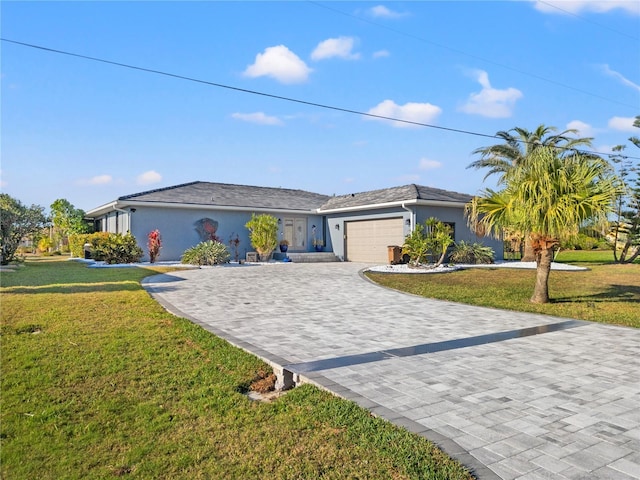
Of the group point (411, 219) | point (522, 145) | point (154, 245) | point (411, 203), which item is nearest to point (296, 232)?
point (411, 219)

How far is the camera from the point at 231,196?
24.6 m

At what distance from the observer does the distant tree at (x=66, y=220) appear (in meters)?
32.4

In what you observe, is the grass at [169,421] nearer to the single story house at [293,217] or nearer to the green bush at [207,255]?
the green bush at [207,255]

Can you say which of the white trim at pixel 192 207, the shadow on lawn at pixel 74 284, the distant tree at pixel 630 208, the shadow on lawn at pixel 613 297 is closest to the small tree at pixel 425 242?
the shadow on lawn at pixel 613 297

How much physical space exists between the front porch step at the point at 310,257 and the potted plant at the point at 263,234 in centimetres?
74

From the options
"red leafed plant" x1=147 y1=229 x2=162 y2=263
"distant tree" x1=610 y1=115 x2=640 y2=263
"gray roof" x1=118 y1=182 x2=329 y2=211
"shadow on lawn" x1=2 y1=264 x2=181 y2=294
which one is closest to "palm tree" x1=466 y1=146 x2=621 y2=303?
"shadow on lawn" x1=2 y1=264 x2=181 y2=294

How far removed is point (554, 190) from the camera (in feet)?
30.7

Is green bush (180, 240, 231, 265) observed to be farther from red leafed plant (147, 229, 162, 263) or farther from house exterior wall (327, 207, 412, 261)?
house exterior wall (327, 207, 412, 261)

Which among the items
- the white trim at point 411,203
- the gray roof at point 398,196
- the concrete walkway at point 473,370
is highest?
the gray roof at point 398,196

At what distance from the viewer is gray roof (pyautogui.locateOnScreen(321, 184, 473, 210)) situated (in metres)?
20.5

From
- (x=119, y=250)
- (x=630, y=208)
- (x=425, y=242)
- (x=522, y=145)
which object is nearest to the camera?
(x=425, y=242)

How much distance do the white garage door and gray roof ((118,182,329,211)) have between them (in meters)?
3.55

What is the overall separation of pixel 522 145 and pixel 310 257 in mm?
12133

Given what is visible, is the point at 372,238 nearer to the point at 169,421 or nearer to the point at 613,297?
the point at 613,297
